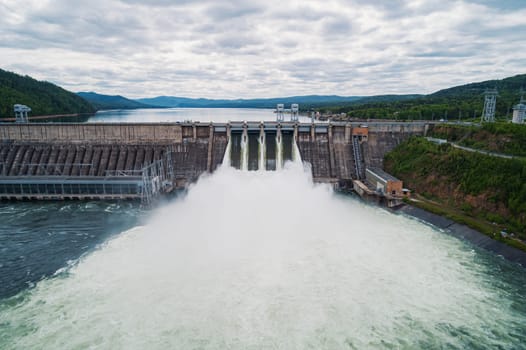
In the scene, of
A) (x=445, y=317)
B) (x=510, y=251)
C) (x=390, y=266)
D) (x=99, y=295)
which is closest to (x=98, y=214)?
(x=99, y=295)

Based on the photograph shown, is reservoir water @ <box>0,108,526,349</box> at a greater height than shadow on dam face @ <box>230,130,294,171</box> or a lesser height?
lesser

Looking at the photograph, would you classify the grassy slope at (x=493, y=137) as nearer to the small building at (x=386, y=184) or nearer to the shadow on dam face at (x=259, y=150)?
the small building at (x=386, y=184)

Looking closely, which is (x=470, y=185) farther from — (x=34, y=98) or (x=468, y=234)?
(x=34, y=98)

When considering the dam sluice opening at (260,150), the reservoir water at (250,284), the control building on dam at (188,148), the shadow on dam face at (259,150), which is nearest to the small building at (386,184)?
the control building on dam at (188,148)

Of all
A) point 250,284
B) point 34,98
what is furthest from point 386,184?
point 34,98

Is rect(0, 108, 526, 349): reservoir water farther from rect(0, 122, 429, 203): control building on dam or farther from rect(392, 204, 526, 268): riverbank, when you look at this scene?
rect(0, 122, 429, 203): control building on dam

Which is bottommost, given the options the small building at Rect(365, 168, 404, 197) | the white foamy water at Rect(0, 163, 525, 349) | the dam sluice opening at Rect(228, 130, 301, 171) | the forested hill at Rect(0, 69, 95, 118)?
the white foamy water at Rect(0, 163, 525, 349)

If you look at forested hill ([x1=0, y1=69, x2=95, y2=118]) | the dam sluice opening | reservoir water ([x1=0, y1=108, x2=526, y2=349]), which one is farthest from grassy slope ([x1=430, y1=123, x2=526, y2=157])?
forested hill ([x1=0, y1=69, x2=95, y2=118])

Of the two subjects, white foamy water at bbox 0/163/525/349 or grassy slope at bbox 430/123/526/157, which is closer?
white foamy water at bbox 0/163/525/349
